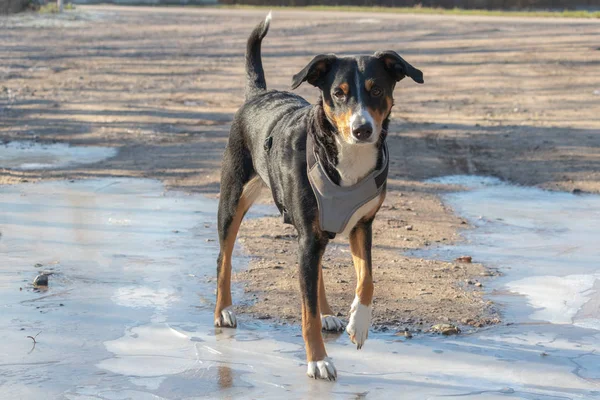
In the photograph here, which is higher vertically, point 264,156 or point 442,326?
point 264,156

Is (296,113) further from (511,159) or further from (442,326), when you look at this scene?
(511,159)

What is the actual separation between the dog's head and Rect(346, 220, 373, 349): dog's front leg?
569 millimetres

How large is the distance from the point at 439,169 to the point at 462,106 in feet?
11.3

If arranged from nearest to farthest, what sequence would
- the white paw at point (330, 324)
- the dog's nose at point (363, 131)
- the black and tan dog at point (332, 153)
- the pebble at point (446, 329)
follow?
the dog's nose at point (363, 131), the black and tan dog at point (332, 153), the pebble at point (446, 329), the white paw at point (330, 324)

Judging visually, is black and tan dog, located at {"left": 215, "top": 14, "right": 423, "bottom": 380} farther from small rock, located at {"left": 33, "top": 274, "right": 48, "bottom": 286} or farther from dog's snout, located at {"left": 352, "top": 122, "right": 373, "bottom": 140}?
small rock, located at {"left": 33, "top": 274, "right": 48, "bottom": 286}

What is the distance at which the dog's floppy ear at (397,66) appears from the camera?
4.81 meters

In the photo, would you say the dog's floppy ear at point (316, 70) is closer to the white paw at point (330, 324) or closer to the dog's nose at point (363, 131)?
the dog's nose at point (363, 131)

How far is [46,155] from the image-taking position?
980 centimetres

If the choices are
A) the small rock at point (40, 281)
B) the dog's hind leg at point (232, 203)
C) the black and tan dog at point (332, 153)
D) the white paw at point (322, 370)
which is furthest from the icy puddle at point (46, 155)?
the white paw at point (322, 370)

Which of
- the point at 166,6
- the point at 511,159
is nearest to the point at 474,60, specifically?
the point at 511,159

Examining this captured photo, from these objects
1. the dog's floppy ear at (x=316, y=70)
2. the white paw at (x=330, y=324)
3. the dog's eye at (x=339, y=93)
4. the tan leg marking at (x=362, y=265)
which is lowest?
the white paw at (x=330, y=324)

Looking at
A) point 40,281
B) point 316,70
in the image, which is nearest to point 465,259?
point 316,70

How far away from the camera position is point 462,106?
12.8 metres

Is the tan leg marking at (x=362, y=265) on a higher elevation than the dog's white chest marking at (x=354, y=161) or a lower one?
lower
